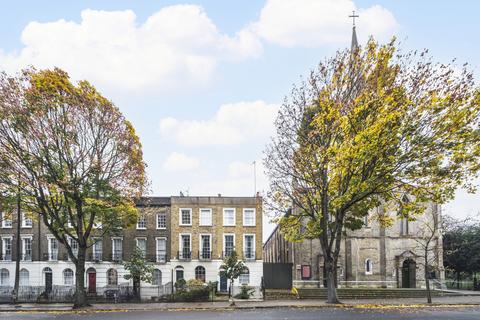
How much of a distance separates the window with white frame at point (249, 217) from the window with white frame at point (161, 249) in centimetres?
760

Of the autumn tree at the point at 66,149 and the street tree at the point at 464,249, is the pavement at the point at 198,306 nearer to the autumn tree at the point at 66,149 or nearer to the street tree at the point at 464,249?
the autumn tree at the point at 66,149

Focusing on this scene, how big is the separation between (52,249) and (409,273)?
33.4 metres

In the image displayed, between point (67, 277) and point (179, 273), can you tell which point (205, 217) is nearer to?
point (179, 273)

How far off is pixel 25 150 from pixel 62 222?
550 cm

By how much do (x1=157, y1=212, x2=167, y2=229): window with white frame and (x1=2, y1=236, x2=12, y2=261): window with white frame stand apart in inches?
556

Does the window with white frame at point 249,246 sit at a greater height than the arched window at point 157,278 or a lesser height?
greater

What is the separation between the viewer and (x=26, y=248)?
50094 millimetres

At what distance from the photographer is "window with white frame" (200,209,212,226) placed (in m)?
49.6

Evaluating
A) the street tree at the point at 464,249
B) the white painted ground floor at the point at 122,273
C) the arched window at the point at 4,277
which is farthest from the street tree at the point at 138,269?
the street tree at the point at 464,249

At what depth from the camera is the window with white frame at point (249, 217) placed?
4975cm

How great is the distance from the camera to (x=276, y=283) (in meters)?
50.7

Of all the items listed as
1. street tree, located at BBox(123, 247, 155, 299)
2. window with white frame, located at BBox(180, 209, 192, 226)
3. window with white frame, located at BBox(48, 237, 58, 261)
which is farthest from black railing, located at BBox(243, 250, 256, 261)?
window with white frame, located at BBox(48, 237, 58, 261)

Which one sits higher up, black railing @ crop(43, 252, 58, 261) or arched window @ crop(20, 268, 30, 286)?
black railing @ crop(43, 252, 58, 261)

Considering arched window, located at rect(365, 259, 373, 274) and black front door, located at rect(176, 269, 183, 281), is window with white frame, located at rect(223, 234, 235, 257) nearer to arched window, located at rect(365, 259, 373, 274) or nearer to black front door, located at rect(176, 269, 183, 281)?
black front door, located at rect(176, 269, 183, 281)
